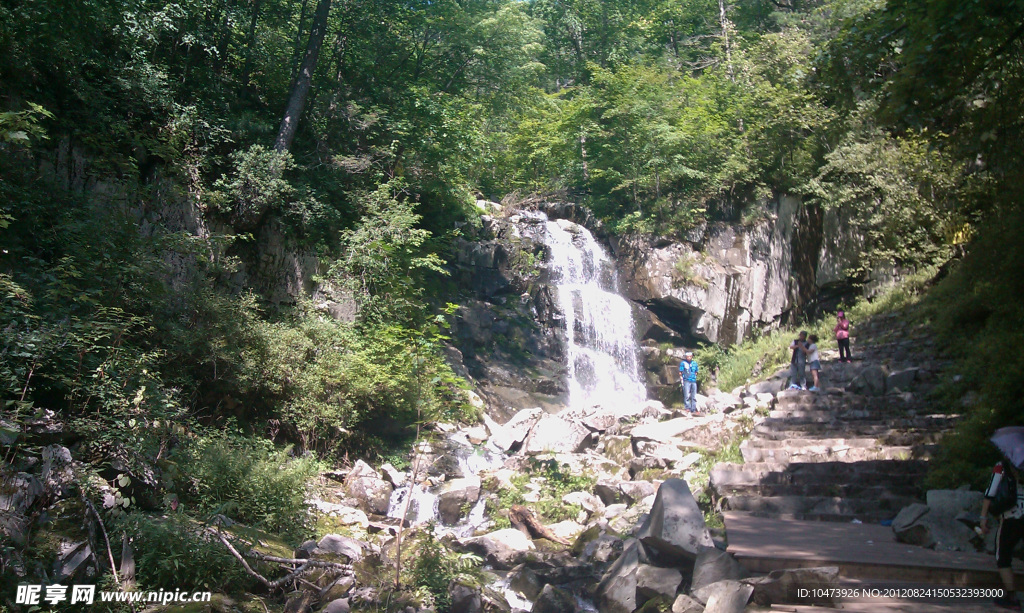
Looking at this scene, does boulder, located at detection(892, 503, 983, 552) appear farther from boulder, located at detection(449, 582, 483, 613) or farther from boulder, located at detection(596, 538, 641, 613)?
boulder, located at detection(449, 582, 483, 613)

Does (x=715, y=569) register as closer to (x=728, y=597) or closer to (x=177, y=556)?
(x=728, y=597)

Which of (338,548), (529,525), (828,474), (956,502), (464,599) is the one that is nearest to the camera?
(956,502)

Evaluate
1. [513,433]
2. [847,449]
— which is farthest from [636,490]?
[513,433]

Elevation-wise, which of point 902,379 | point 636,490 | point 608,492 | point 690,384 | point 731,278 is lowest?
point 608,492

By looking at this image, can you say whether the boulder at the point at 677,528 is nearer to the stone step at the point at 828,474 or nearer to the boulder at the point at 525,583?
the boulder at the point at 525,583

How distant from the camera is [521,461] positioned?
38.9ft

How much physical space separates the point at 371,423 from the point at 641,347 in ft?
34.4

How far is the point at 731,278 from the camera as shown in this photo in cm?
2030

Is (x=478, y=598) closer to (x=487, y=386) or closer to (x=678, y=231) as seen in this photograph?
(x=487, y=386)

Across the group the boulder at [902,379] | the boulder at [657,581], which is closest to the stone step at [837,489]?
the boulder at [657,581]

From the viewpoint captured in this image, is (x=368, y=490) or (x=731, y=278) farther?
(x=731, y=278)

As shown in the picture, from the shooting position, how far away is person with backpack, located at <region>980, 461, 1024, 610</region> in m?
4.49

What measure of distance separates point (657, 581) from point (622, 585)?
52cm

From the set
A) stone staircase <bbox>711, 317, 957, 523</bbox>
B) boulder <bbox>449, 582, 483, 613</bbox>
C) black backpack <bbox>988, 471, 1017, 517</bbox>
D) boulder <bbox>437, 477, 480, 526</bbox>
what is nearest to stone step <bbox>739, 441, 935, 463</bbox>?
stone staircase <bbox>711, 317, 957, 523</bbox>
